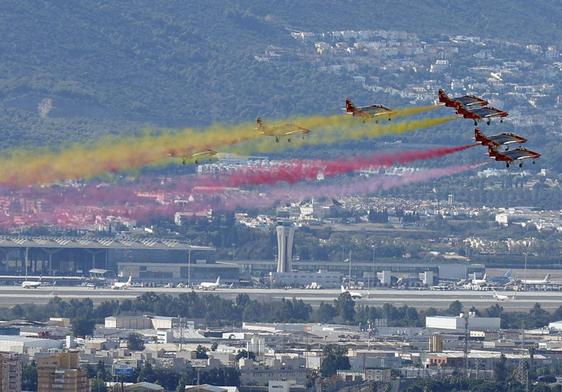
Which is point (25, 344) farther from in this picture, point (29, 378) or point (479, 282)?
point (479, 282)

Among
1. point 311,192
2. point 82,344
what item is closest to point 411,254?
point 311,192

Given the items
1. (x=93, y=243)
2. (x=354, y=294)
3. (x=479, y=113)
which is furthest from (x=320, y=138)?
(x=479, y=113)

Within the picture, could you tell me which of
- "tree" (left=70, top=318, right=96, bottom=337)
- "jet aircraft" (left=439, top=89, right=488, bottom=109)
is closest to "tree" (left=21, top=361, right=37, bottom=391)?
"tree" (left=70, top=318, right=96, bottom=337)

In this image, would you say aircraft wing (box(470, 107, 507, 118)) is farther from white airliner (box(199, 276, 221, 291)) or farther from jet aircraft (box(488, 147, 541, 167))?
white airliner (box(199, 276, 221, 291))

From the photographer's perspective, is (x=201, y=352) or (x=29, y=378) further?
(x=201, y=352)

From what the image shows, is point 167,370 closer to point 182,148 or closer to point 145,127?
Answer: point 182,148

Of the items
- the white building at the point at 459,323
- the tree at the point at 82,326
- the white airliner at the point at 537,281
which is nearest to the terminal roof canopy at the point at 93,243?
the white airliner at the point at 537,281
